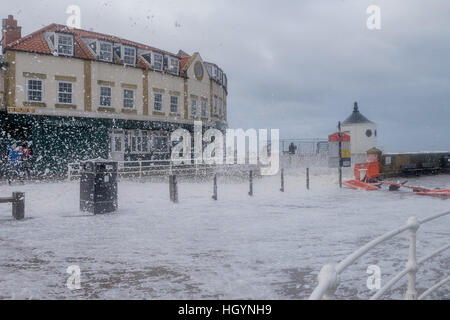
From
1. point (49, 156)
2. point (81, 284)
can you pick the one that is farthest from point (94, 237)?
point (49, 156)

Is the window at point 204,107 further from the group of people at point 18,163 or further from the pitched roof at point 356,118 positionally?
the pitched roof at point 356,118

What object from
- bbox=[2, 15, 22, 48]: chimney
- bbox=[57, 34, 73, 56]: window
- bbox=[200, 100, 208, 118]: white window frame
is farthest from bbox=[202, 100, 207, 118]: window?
bbox=[2, 15, 22, 48]: chimney

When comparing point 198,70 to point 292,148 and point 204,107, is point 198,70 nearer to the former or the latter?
point 204,107

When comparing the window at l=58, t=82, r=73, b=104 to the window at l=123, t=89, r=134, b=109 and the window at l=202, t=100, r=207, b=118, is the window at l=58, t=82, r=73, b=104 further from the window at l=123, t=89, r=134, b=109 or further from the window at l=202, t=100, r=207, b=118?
the window at l=202, t=100, r=207, b=118

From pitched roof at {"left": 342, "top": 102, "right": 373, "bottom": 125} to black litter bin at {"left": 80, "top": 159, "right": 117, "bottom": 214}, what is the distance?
32010 millimetres

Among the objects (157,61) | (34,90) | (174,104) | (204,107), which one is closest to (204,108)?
(204,107)

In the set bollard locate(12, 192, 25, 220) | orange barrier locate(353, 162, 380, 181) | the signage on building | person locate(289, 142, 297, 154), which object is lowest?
bollard locate(12, 192, 25, 220)

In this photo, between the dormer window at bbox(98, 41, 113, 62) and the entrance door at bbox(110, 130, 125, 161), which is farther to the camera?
the entrance door at bbox(110, 130, 125, 161)

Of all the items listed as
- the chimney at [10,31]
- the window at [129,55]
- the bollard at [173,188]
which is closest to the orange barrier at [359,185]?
the bollard at [173,188]

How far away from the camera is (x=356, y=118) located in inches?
1534

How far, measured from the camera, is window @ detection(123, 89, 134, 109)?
1070 inches

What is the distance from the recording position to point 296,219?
32.2 feet

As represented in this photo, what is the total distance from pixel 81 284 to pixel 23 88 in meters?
21.0
